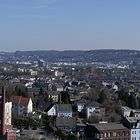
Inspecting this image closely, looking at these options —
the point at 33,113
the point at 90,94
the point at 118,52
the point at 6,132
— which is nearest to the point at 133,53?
the point at 118,52

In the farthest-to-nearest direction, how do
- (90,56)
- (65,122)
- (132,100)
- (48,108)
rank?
(90,56), (132,100), (48,108), (65,122)

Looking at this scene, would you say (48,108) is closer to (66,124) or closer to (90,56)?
(66,124)

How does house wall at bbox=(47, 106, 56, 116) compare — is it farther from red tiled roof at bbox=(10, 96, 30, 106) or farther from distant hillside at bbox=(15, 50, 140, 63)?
distant hillside at bbox=(15, 50, 140, 63)

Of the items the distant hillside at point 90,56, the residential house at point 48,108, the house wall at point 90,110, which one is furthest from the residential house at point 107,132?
the distant hillside at point 90,56

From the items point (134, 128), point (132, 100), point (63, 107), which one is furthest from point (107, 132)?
point (132, 100)

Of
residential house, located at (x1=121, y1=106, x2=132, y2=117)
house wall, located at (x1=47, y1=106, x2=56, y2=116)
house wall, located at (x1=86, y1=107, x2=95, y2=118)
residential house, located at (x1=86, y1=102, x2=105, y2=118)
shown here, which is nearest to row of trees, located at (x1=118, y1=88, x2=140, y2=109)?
residential house, located at (x1=121, y1=106, x2=132, y2=117)
